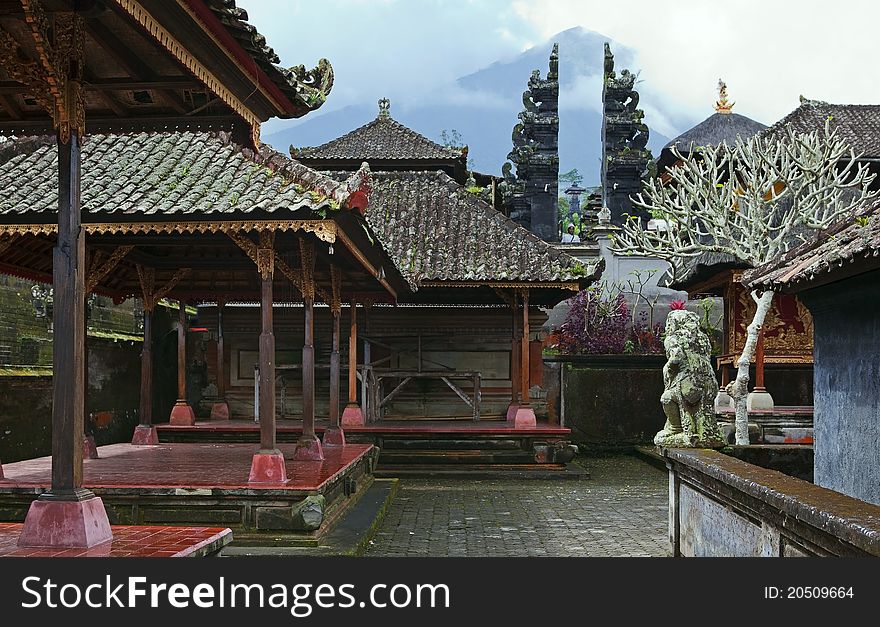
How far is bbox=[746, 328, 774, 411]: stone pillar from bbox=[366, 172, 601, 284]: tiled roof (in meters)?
4.18

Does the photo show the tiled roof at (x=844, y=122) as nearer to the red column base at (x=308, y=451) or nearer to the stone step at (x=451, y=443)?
the stone step at (x=451, y=443)

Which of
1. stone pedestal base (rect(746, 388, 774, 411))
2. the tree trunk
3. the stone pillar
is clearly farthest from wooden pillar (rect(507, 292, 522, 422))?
the tree trunk

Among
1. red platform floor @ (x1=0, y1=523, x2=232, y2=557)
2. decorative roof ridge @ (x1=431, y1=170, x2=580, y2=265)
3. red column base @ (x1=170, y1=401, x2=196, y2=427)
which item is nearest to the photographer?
red platform floor @ (x1=0, y1=523, x2=232, y2=557)

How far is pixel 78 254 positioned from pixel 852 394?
595 centimetres

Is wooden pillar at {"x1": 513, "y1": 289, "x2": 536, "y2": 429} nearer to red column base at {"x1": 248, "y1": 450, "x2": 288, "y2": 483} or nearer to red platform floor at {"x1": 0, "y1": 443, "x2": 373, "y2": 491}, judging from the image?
red platform floor at {"x1": 0, "y1": 443, "x2": 373, "y2": 491}

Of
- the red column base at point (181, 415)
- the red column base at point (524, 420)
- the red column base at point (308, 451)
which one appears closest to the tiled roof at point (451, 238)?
the red column base at point (524, 420)

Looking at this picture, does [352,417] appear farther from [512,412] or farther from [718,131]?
[718,131]

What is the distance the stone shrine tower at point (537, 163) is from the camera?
3503cm

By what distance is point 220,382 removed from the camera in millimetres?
20047

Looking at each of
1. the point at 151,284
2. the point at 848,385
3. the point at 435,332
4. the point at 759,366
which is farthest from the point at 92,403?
the point at 848,385

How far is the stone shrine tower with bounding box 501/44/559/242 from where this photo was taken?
3503cm
